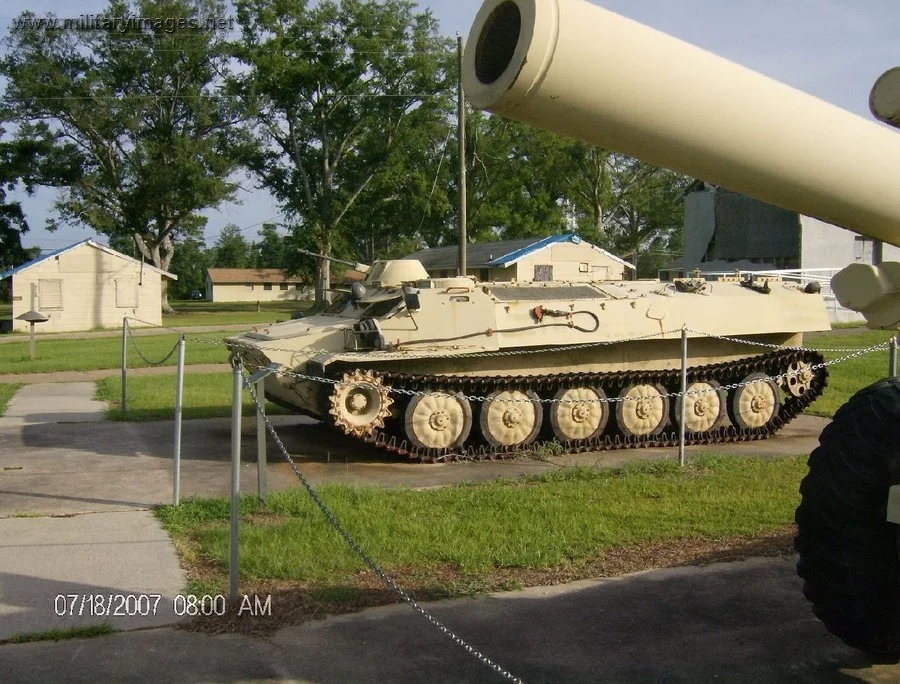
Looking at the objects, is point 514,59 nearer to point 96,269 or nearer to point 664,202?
point 96,269

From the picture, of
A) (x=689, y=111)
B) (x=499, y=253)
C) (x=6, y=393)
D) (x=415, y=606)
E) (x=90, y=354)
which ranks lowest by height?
(x=415, y=606)

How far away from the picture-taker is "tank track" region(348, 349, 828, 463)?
1041 cm

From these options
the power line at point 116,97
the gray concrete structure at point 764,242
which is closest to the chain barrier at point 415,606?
the gray concrete structure at point 764,242

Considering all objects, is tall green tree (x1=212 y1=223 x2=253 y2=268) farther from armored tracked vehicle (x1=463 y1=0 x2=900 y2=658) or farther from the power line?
armored tracked vehicle (x1=463 y1=0 x2=900 y2=658)

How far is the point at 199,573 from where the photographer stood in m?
6.24

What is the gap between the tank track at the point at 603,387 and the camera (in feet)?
34.1

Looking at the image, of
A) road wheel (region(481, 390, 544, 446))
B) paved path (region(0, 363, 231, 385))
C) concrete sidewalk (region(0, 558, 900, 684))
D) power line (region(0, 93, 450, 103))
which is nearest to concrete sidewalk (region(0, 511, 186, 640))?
concrete sidewalk (region(0, 558, 900, 684))

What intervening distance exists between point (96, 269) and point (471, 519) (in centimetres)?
3321

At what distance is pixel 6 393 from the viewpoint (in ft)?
53.7

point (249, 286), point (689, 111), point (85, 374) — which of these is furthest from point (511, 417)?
point (249, 286)

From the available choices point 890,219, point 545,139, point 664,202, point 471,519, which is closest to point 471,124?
point 545,139

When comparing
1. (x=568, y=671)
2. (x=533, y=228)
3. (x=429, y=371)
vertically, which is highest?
(x=533, y=228)

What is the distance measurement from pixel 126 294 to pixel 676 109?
38.0 m
